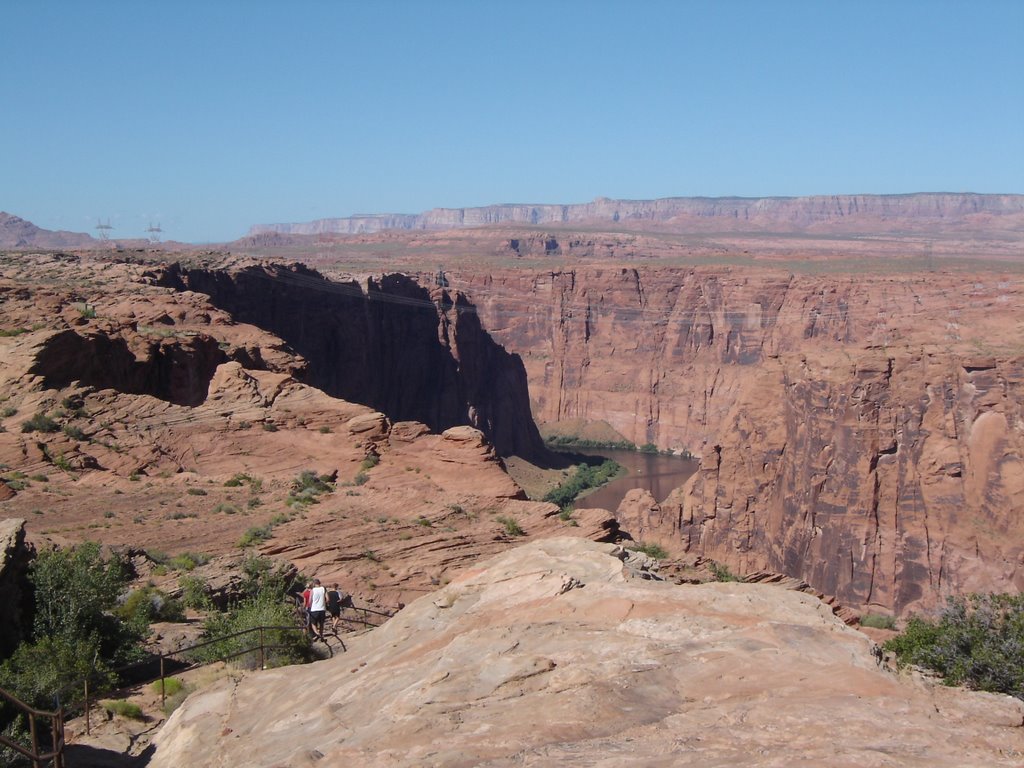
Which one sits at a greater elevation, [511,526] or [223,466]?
[223,466]

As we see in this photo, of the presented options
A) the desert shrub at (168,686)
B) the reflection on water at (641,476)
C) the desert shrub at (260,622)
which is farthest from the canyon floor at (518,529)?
the reflection on water at (641,476)

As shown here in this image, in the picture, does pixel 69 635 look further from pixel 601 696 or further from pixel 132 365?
pixel 132 365

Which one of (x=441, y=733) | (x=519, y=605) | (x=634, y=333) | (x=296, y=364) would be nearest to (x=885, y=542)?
(x=296, y=364)

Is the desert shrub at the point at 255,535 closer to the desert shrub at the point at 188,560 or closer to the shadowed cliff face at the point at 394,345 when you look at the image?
the desert shrub at the point at 188,560

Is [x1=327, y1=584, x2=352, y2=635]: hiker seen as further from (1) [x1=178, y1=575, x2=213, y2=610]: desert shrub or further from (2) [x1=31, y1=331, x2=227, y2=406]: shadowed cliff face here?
(2) [x1=31, y1=331, x2=227, y2=406]: shadowed cliff face

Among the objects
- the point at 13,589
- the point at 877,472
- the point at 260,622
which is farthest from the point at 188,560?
the point at 877,472

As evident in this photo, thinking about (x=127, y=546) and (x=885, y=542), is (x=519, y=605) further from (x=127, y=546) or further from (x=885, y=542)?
(x=885, y=542)
